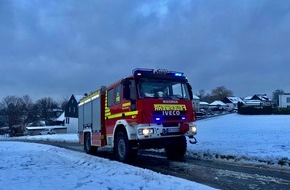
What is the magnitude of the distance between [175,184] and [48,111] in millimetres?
131428

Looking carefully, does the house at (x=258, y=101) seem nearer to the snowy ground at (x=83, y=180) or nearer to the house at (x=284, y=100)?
the house at (x=284, y=100)

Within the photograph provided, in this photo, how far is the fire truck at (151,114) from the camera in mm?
12734

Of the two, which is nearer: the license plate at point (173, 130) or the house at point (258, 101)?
the license plate at point (173, 130)

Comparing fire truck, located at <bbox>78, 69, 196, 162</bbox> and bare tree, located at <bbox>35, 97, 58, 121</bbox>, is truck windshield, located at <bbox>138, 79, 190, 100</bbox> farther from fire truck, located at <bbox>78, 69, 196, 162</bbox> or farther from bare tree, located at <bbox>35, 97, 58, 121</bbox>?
bare tree, located at <bbox>35, 97, 58, 121</bbox>

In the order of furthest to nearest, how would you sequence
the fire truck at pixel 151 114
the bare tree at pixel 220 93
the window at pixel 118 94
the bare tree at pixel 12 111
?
1. the bare tree at pixel 220 93
2. the bare tree at pixel 12 111
3. the window at pixel 118 94
4. the fire truck at pixel 151 114

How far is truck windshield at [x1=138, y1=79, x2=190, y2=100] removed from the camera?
42.7ft

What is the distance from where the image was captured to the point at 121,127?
14.0 metres

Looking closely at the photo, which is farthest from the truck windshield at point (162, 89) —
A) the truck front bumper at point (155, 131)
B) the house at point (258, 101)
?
the house at point (258, 101)

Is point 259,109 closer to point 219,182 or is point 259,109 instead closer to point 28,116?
point 219,182

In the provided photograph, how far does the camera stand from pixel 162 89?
1346 centimetres

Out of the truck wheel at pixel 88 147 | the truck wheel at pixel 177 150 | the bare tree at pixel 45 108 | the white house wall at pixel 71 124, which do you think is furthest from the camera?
the bare tree at pixel 45 108

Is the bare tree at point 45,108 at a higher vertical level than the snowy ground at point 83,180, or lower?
higher

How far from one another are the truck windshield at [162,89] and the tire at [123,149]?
1848 mm

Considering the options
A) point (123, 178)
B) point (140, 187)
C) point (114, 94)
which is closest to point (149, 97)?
point (114, 94)
